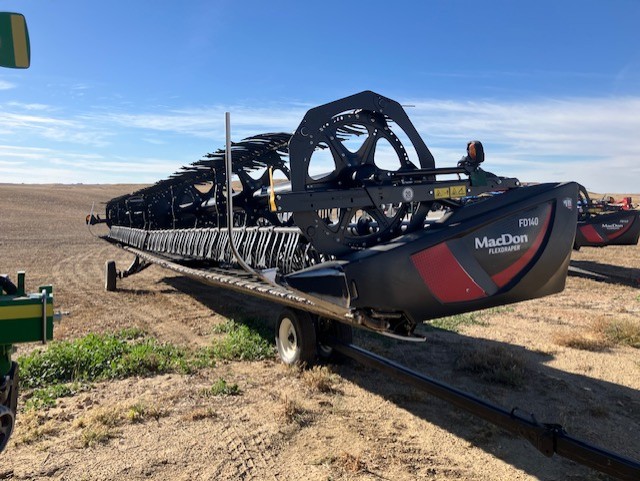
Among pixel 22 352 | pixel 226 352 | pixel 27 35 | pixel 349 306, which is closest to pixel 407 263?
pixel 349 306

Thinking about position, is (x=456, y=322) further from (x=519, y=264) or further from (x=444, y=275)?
(x=444, y=275)

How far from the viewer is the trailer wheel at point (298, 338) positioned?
5633mm

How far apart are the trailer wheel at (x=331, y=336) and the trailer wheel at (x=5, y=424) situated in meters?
3.48

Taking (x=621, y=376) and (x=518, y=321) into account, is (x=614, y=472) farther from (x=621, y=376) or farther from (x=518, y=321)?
(x=518, y=321)

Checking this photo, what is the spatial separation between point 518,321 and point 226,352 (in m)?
4.59

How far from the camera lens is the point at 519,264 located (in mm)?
4230

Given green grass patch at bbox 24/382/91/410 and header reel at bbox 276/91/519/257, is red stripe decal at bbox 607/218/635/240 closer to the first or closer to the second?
header reel at bbox 276/91/519/257

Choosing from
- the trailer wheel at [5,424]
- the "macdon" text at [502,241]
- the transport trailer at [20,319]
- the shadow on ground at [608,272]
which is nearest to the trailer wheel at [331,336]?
the "macdon" text at [502,241]

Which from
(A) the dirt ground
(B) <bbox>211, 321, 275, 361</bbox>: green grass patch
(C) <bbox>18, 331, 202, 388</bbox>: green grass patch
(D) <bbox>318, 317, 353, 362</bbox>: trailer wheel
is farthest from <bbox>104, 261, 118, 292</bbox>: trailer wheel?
(D) <bbox>318, 317, 353, 362</bbox>: trailer wheel

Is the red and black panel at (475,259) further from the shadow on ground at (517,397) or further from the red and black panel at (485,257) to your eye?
the shadow on ground at (517,397)

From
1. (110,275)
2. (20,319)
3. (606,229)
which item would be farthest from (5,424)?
(606,229)

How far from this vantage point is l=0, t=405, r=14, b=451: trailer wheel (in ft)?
7.40

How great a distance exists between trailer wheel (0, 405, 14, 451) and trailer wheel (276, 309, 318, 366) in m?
3.52

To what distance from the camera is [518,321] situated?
8.12m
